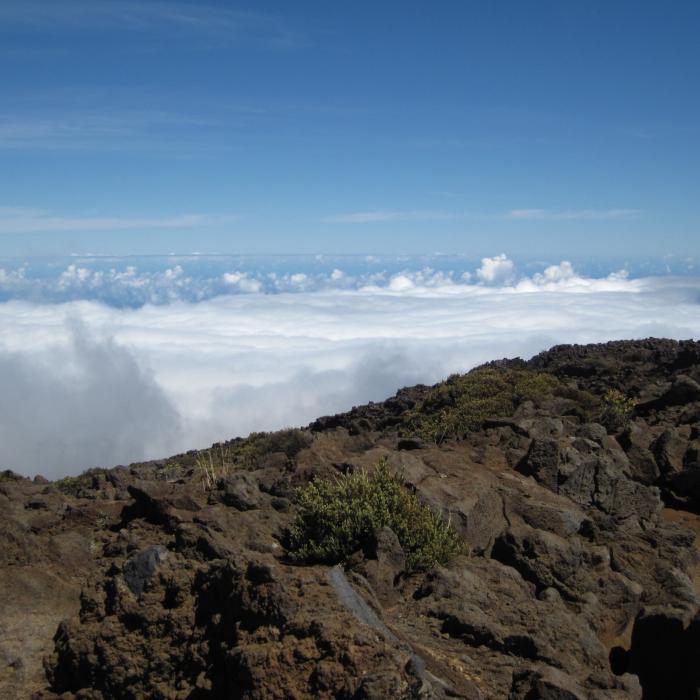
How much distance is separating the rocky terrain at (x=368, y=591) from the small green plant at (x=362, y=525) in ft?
0.84

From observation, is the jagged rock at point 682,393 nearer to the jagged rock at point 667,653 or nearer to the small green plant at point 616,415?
the small green plant at point 616,415

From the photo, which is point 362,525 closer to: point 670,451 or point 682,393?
point 670,451

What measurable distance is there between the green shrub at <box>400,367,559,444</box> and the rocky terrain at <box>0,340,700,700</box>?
25.6 ft

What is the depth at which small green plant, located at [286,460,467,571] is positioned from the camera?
26.2ft

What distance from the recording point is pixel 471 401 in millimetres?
25609

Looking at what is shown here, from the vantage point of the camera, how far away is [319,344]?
178500 mm

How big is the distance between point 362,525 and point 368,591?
201 centimetres

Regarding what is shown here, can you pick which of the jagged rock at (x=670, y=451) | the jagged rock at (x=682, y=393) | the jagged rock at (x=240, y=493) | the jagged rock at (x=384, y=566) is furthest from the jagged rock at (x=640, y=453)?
the jagged rock at (x=384, y=566)

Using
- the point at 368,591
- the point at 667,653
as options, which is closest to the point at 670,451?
the point at 667,653

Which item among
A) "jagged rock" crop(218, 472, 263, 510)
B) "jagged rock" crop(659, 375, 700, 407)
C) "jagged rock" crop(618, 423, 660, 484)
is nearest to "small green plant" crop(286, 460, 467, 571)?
"jagged rock" crop(218, 472, 263, 510)

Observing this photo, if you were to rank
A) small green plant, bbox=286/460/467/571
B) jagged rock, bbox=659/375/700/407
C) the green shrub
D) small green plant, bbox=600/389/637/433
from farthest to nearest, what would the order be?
the green shrub → jagged rock, bbox=659/375/700/407 → small green plant, bbox=600/389/637/433 → small green plant, bbox=286/460/467/571

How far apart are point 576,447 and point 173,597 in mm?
10665

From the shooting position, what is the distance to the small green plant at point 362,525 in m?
8.00

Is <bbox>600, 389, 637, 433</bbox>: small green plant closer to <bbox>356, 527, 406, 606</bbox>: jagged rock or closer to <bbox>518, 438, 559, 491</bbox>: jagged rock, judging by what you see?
<bbox>518, 438, 559, 491</bbox>: jagged rock
